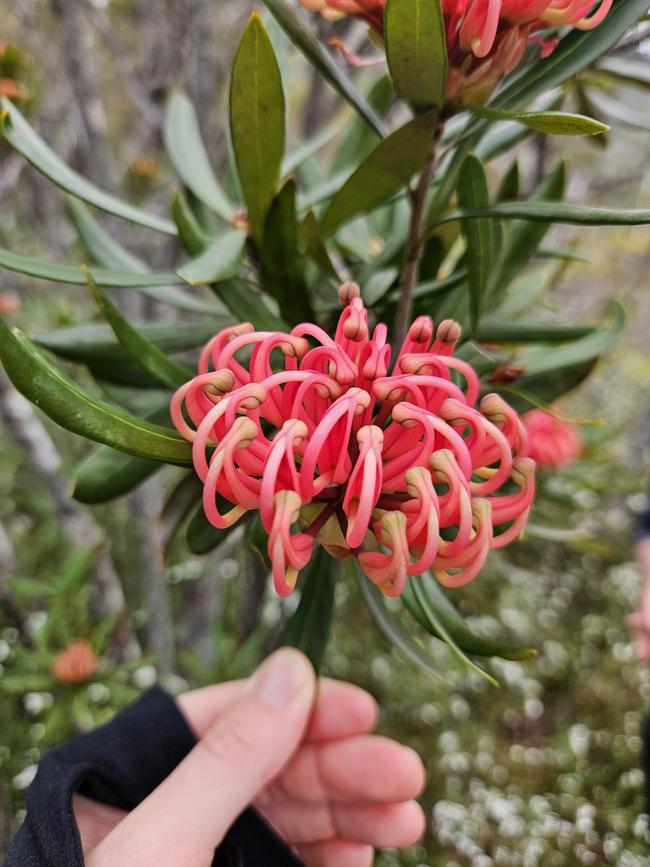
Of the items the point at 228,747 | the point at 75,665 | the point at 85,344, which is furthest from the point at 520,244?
the point at 75,665

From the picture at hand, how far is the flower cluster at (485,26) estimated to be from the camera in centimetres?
32

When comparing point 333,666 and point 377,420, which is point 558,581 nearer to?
point 333,666

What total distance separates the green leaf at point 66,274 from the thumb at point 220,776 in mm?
347

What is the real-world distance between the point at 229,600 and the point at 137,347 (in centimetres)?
130

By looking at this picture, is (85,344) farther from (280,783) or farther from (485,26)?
(280,783)

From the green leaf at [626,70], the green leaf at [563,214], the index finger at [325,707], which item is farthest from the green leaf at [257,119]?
the index finger at [325,707]

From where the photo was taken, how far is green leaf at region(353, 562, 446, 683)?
1.65ft

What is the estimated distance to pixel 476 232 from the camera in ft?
1.40

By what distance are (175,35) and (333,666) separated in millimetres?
1459

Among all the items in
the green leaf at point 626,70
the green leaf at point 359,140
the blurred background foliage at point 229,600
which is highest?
the green leaf at point 626,70

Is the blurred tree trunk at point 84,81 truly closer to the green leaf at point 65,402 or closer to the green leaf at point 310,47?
the green leaf at point 310,47

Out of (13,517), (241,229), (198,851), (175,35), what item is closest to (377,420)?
(241,229)

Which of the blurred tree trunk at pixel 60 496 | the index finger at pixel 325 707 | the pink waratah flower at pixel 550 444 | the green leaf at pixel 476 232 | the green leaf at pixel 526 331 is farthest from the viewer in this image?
the pink waratah flower at pixel 550 444

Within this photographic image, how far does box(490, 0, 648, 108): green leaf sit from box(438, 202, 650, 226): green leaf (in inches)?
2.7
